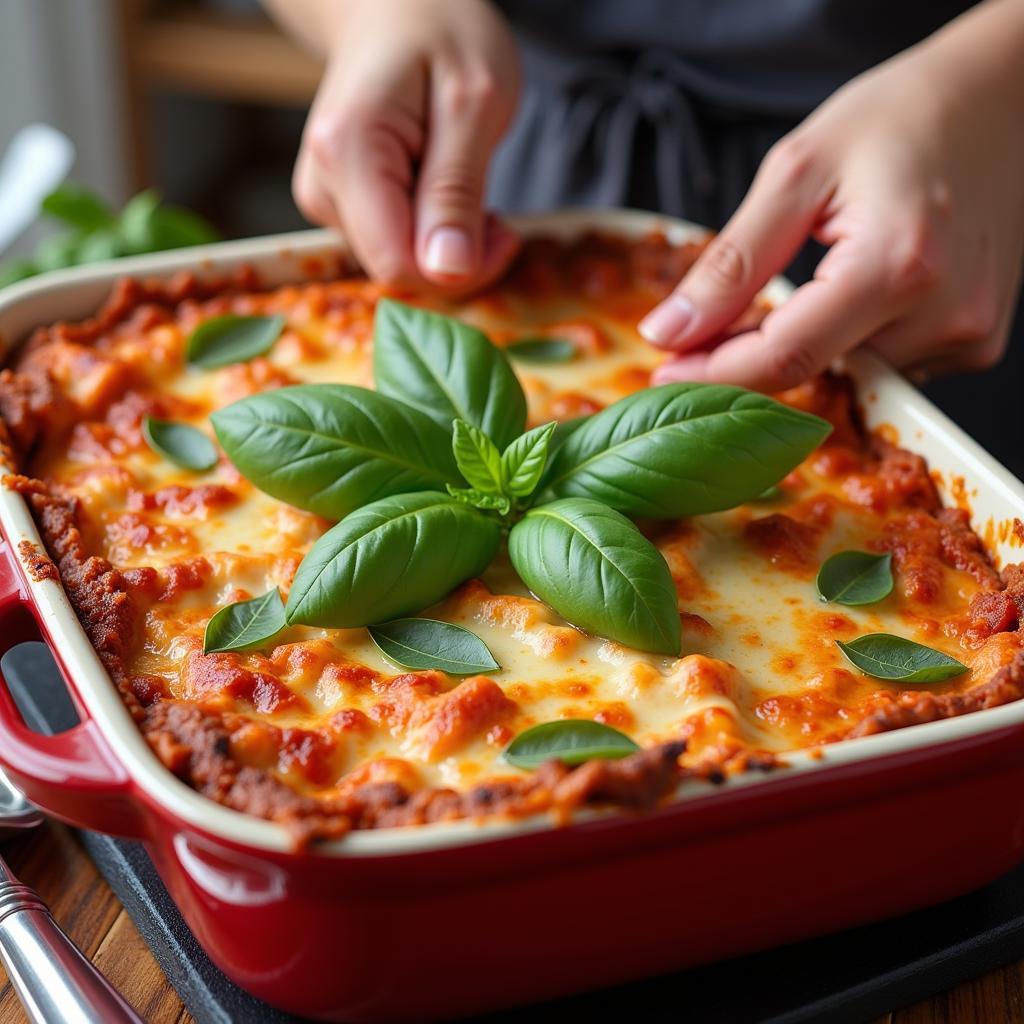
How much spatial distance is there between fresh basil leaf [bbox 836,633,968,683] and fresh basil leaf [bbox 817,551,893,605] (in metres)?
0.08

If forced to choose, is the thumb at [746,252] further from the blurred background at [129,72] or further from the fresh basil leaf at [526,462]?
the blurred background at [129,72]

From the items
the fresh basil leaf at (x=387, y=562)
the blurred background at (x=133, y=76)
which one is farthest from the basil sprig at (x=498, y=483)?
the blurred background at (x=133, y=76)

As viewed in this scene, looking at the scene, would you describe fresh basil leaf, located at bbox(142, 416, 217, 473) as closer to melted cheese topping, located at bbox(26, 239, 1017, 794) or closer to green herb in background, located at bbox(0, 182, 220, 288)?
melted cheese topping, located at bbox(26, 239, 1017, 794)

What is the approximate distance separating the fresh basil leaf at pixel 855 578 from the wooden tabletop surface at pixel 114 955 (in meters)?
0.39

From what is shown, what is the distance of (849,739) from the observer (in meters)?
1.20

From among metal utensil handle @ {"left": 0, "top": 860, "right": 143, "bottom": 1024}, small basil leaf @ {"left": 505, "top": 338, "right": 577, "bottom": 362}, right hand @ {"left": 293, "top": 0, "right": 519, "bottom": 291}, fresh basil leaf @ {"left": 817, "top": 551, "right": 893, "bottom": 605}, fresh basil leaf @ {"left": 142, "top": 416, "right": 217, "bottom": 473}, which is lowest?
metal utensil handle @ {"left": 0, "top": 860, "right": 143, "bottom": 1024}

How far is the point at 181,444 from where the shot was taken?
1.67m

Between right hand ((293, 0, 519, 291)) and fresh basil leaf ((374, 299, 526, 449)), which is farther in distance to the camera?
right hand ((293, 0, 519, 291))

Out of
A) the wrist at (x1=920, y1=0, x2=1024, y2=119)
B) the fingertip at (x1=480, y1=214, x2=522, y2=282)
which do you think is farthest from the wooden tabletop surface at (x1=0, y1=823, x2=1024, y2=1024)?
the wrist at (x1=920, y1=0, x2=1024, y2=119)

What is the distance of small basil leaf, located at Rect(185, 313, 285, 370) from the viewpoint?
1.86m

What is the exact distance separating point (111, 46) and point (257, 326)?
8.08 ft

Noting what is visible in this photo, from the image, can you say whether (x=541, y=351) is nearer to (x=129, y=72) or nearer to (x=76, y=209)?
(x=76, y=209)

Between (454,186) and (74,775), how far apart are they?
1094 millimetres

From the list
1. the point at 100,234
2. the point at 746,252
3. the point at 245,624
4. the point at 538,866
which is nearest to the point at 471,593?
the point at 245,624
